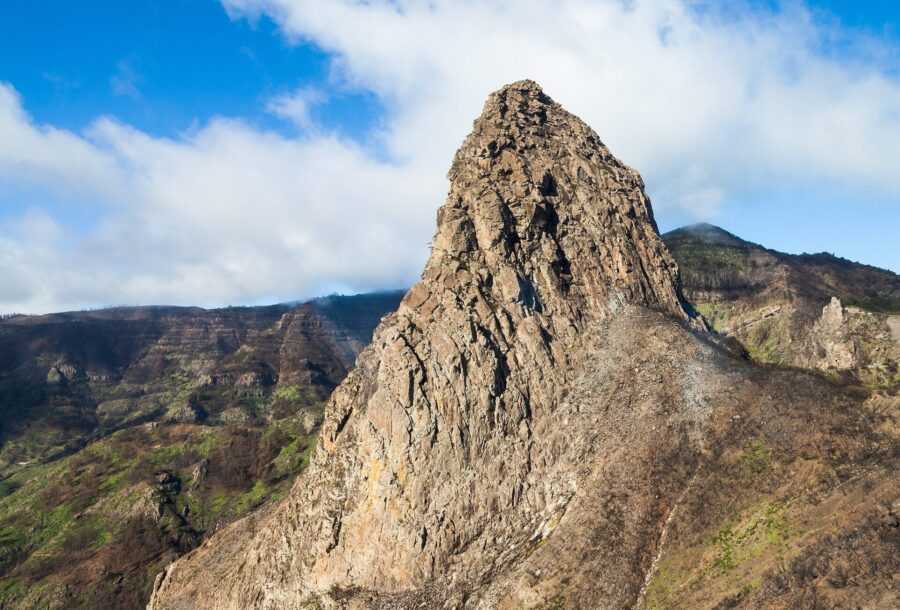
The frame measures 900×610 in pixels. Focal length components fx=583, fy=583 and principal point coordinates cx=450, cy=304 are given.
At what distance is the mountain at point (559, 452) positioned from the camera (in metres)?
40.5

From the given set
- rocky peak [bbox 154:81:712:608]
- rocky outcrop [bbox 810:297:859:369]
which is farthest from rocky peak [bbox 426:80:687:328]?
rocky outcrop [bbox 810:297:859:369]

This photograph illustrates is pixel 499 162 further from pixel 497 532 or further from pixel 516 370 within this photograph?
pixel 497 532

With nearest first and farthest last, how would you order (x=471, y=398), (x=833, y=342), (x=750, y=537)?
1. (x=750, y=537)
2. (x=471, y=398)
3. (x=833, y=342)

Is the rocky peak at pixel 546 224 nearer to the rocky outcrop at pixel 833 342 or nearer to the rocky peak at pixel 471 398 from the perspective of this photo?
the rocky peak at pixel 471 398

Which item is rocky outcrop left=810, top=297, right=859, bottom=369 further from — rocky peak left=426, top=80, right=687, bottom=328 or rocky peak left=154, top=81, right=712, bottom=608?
rocky peak left=154, top=81, right=712, bottom=608

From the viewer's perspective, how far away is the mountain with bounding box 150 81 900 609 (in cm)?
4053

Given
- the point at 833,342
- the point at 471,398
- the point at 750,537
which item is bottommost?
the point at 750,537

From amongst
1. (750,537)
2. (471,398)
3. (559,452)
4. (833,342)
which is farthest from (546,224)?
(833,342)

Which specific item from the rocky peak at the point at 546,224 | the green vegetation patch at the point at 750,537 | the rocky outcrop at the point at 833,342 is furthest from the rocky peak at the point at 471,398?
the rocky outcrop at the point at 833,342

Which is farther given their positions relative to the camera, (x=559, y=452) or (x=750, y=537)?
(x=559, y=452)

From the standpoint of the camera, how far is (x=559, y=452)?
56.2 metres

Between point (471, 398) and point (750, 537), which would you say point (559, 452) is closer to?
point (471, 398)

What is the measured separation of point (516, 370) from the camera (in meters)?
60.6

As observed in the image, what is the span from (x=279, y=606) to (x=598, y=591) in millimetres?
34164
